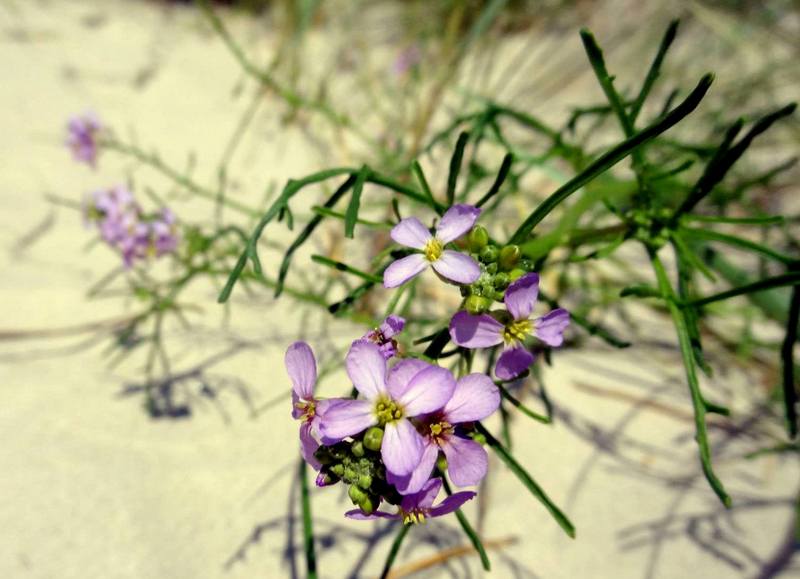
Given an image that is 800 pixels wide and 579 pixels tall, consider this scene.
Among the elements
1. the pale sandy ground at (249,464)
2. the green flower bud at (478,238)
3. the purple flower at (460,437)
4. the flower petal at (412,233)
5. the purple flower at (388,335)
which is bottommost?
the pale sandy ground at (249,464)

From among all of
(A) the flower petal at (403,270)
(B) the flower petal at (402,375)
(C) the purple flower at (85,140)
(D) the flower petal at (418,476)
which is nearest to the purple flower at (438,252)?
(A) the flower petal at (403,270)

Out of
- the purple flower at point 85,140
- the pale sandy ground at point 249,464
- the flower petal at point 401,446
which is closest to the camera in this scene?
the flower petal at point 401,446

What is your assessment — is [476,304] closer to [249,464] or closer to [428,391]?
[428,391]

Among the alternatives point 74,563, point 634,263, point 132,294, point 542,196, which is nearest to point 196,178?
point 132,294

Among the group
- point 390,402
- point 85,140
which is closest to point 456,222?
point 390,402

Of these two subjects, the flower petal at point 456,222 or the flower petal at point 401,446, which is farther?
the flower petal at point 456,222

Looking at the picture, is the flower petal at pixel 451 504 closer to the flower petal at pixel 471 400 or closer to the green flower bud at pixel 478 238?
the flower petal at pixel 471 400
